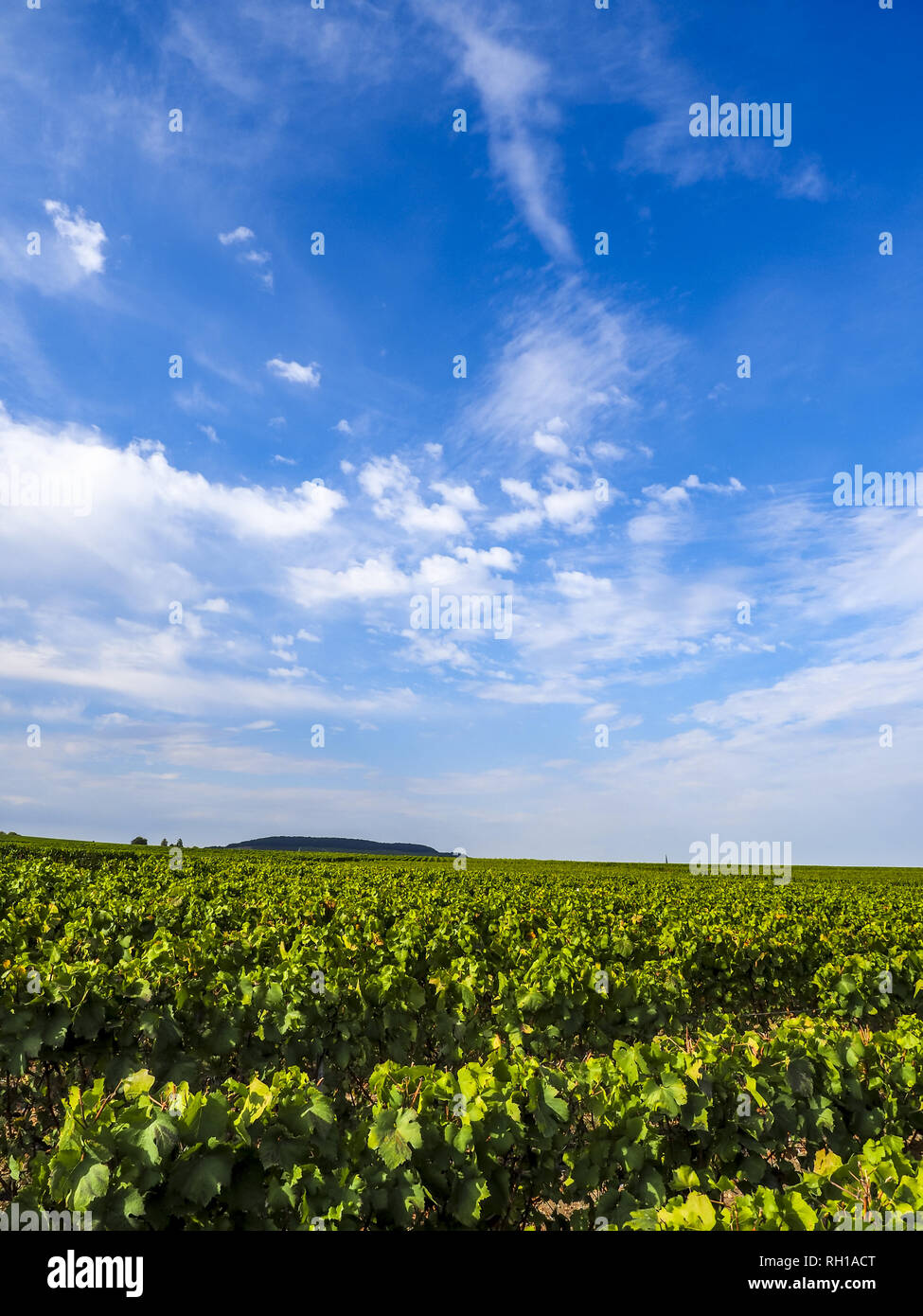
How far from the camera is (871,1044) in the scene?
17.8ft

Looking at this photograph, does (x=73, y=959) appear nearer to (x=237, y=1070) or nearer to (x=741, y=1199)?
(x=237, y=1070)

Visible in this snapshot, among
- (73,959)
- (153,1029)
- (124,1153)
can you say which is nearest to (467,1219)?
(124,1153)

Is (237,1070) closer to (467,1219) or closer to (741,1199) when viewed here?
(467,1219)

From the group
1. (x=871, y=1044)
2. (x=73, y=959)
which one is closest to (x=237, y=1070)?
A: (x=73, y=959)

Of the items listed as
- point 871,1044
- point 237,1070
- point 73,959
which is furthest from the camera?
point 73,959

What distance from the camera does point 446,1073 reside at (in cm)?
432

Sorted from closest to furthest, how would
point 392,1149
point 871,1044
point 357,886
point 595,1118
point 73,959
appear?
1. point 392,1149
2. point 595,1118
3. point 871,1044
4. point 73,959
5. point 357,886

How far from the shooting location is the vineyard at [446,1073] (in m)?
3.21

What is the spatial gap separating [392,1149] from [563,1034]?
4202 mm

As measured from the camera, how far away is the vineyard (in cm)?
321

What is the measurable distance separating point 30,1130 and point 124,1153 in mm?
4887

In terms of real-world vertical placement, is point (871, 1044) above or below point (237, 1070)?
above
